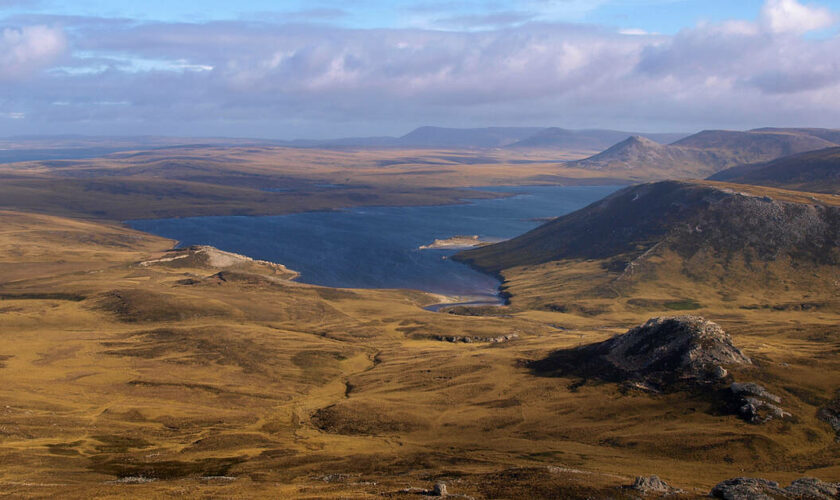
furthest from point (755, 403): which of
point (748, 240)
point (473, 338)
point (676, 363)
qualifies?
point (748, 240)

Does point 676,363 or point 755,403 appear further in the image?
point 676,363

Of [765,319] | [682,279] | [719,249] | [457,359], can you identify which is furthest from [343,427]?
[719,249]

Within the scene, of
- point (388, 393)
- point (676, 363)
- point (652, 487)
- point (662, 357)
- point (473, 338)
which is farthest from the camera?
point (473, 338)

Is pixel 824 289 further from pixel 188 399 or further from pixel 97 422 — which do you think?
pixel 97 422

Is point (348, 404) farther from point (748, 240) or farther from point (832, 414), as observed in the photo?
point (748, 240)

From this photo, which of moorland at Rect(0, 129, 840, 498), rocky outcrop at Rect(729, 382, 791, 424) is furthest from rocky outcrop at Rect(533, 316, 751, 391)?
rocky outcrop at Rect(729, 382, 791, 424)
